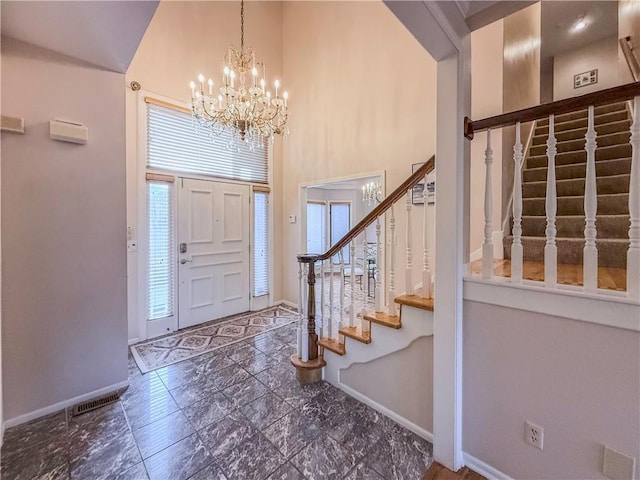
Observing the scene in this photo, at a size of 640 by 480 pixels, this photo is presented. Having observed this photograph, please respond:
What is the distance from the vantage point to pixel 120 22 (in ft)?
5.72

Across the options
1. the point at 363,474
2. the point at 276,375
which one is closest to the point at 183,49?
the point at 276,375

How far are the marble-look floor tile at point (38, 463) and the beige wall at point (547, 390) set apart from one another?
2.35 m

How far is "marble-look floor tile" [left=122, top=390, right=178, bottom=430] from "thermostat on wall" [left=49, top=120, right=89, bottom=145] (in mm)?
2091

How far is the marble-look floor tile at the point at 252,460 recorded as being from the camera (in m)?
1.54

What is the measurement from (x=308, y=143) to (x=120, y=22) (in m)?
2.87

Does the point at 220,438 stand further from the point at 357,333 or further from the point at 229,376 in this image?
the point at 357,333

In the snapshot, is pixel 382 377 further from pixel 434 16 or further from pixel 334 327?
pixel 434 16

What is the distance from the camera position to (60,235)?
2080mm

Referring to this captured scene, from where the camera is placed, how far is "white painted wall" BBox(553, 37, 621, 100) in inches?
179

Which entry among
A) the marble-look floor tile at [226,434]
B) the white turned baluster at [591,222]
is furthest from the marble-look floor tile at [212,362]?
the white turned baluster at [591,222]

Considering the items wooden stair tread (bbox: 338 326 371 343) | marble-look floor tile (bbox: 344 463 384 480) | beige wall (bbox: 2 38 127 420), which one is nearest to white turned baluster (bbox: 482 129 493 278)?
wooden stair tread (bbox: 338 326 371 343)

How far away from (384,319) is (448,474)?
2.96 feet

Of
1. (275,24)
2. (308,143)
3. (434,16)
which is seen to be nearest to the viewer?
(434,16)

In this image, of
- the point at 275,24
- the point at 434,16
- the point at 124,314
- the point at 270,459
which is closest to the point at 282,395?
the point at 270,459
